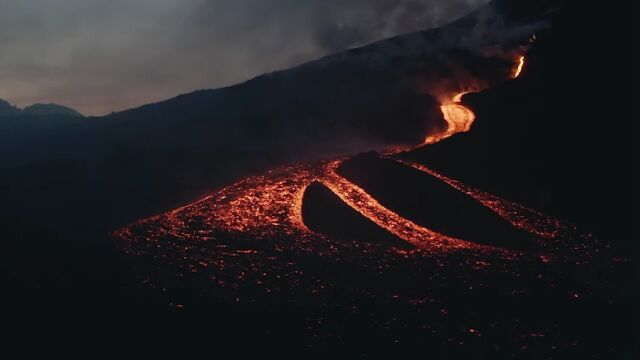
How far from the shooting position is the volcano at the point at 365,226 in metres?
10.7

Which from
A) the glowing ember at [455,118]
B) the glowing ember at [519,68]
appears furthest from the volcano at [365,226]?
the glowing ember at [519,68]

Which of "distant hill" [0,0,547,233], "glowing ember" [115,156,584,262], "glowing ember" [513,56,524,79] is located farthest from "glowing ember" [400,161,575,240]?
"glowing ember" [513,56,524,79]

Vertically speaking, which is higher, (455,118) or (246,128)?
(246,128)

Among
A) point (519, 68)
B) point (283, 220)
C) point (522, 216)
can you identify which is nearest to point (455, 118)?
point (519, 68)

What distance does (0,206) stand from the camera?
74.3 ft

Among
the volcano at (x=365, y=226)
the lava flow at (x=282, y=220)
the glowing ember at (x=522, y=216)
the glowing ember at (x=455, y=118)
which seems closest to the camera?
the volcano at (x=365, y=226)

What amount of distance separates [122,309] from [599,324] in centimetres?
1021

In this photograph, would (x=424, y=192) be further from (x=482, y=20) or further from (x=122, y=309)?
(x=482, y=20)

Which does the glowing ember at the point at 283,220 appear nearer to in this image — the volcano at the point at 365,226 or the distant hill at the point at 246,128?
the volcano at the point at 365,226

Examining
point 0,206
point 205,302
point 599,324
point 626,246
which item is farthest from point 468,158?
point 0,206

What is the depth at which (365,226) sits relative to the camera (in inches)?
661

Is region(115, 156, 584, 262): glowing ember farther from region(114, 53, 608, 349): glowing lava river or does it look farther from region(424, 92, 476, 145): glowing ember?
region(424, 92, 476, 145): glowing ember

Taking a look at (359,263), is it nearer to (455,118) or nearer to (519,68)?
(455,118)

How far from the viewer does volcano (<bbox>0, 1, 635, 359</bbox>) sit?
35.0 feet
